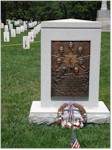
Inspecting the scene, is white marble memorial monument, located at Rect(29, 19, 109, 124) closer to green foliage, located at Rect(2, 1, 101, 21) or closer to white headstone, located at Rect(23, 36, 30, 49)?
white headstone, located at Rect(23, 36, 30, 49)

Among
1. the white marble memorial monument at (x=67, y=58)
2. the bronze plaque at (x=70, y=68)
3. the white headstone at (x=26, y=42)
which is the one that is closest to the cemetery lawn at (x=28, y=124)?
the white marble memorial monument at (x=67, y=58)

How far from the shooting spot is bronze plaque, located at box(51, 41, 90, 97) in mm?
6086

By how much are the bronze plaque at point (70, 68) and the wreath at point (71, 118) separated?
0.68ft

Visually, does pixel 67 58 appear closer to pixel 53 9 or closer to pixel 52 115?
pixel 52 115

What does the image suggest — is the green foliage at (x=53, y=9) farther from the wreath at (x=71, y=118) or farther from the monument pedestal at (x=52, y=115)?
the wreath at (x=71, y=118)

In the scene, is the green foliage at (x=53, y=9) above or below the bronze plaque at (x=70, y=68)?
above

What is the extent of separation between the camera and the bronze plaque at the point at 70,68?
6.09m

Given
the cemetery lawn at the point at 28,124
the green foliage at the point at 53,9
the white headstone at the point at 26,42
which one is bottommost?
the cemetery lawn at the point at 28,124

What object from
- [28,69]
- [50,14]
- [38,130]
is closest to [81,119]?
[38,130]

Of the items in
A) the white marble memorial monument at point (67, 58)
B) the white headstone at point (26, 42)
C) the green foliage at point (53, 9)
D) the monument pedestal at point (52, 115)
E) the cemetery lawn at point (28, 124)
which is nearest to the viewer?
the cemetery lawn at point (28, 124)

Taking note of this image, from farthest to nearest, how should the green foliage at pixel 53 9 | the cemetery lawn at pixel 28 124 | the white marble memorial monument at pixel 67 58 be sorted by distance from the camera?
the green foliage at pixel 53 9 → the white marble memorial monument at pixel 67 58 → the cemetery lawn at pixel 28 124

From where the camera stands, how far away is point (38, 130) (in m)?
5.95

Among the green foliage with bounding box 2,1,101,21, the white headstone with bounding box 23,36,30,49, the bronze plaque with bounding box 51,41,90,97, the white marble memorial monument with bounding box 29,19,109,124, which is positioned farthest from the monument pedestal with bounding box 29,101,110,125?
the green foliage with bounding box 2,1,101,21

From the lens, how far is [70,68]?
6.16 m
